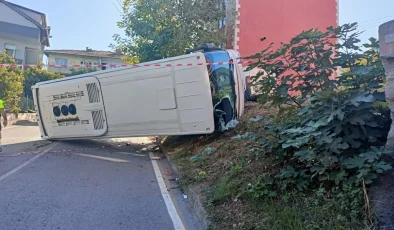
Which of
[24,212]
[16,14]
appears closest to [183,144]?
[24,212]

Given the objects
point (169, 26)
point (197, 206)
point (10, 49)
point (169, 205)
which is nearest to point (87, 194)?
point (169, 205)

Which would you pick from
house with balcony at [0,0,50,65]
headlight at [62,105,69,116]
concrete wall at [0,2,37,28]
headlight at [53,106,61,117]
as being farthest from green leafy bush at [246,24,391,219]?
concrete wall at [0,2,37,28]

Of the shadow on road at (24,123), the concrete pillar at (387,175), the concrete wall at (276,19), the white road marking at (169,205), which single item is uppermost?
the concrete wall at (276,19)

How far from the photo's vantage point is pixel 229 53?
10.3 m

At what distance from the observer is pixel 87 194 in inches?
243

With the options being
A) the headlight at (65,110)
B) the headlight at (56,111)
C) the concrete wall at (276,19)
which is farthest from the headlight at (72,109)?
the concrete wall at (276,19)

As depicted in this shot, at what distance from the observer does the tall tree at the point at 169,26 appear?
1633cm

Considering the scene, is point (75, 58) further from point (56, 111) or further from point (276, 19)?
point (56, 111)

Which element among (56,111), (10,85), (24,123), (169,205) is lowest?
(24,123)

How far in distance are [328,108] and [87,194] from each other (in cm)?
405

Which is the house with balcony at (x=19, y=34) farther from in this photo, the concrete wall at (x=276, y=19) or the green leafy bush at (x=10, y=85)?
the concrete wall at (x=276, y=19)

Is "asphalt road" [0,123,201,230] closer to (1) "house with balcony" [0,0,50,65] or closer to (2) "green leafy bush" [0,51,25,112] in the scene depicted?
(2) "green leafy bush" [0,51,25,112]

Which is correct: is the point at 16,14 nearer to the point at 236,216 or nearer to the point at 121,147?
the point at 121,147

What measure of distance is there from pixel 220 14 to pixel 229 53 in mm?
8038
